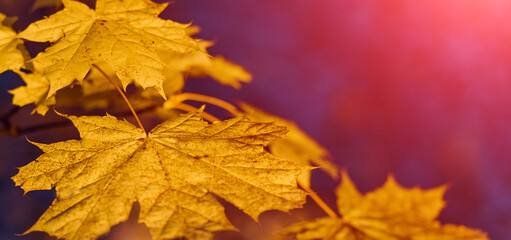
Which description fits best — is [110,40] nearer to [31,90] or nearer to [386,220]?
[31,90]

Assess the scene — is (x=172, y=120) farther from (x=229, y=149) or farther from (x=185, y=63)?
(x=185, y=63)

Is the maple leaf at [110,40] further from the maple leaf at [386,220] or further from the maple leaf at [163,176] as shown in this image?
the maple leaf at [386,220]

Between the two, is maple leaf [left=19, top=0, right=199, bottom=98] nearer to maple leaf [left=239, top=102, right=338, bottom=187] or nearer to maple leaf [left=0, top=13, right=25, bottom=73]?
maple leaf [left=0, top=13, right=25, bottom=73]

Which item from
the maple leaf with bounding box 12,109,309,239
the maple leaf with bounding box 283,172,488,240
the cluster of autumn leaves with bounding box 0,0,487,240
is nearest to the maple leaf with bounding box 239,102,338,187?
the maple leaf with bounding box 283,172,488,240

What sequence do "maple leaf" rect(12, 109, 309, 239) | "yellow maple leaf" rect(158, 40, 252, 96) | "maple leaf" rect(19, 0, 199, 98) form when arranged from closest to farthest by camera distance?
1. "maple leaf" rect(12, 109, 309, 239)
2. "maple leaf" rect(19, 0, 199, 98)
3. "yellow maple leaf" rect(158, 40, 252, 96)

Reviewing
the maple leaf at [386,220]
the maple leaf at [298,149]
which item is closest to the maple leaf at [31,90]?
the maple leaf at [298,149]

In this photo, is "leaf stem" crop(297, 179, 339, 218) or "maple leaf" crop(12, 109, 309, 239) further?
"leaf stem" crop(297, 179, 339, 218)

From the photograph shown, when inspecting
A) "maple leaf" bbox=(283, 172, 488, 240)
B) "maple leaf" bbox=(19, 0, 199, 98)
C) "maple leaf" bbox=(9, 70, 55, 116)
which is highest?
"maple leaf" bbox=(283, 172, 488, 240)
